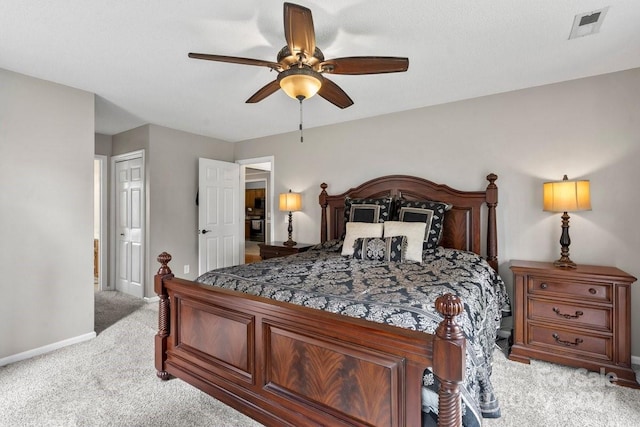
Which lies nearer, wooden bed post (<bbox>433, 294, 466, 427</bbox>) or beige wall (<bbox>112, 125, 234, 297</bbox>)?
wooden bed post (<bbox>433, 294, 466, 427</bbox>)

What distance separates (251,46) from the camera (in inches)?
88.2

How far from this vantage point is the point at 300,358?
156 centimetres

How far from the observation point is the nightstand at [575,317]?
2291 millimetres

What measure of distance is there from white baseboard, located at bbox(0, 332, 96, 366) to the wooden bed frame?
135 centimetres

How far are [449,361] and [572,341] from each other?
82.3 inches

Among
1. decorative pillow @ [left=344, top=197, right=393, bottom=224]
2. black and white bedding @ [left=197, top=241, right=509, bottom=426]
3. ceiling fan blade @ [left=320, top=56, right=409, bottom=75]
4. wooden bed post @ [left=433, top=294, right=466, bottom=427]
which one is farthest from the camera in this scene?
decorative pillow @ [left=344, top=197, right=393, bottom=224]

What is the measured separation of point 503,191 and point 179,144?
4.18 metres

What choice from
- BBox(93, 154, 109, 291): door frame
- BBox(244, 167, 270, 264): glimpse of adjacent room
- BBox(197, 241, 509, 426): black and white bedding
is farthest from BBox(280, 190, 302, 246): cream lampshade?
BBox(244, 167, 270, 264): glimpse of adjacent room

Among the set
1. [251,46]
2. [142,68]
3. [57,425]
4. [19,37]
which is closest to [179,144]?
[142,68]

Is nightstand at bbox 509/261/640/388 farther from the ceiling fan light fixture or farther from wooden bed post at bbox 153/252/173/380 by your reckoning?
wooden bed post at bbox 153/252/173/380

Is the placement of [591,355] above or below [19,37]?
below

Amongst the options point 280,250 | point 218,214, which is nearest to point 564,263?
point 280,250

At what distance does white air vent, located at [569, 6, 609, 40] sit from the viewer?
6.21 feet

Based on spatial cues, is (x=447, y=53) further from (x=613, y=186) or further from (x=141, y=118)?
(x=141, y=118)
